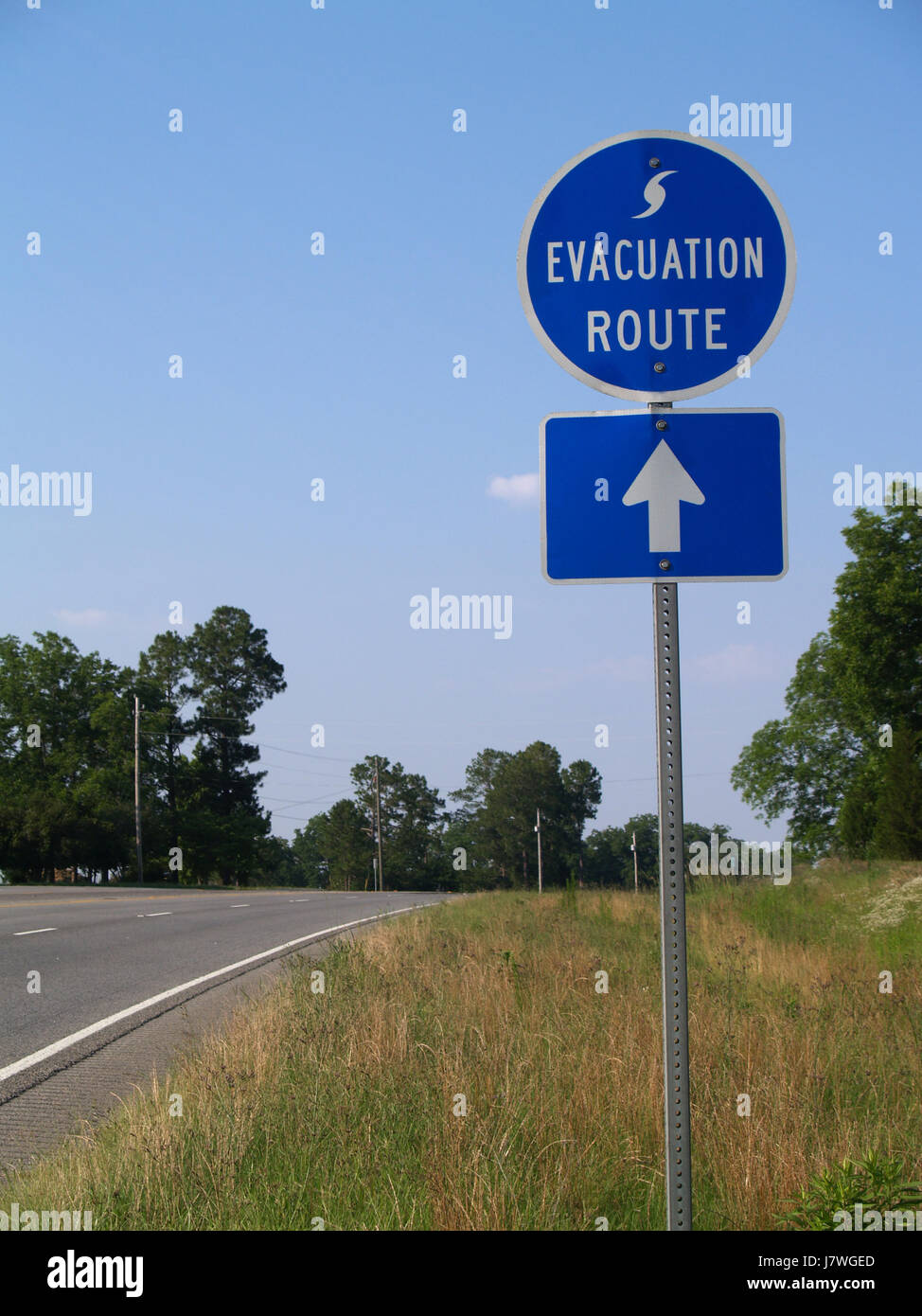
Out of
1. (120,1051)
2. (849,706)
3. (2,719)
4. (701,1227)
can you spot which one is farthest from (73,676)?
(701,1227)

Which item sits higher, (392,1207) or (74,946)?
(392,1207)

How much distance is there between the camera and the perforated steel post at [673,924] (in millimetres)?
2383

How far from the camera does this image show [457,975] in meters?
8.41

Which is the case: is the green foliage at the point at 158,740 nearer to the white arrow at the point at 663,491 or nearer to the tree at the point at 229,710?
the tree at the point at 229,710

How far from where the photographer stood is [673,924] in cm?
244

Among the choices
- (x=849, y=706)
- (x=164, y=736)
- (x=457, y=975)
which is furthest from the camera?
(x=164, y=736)

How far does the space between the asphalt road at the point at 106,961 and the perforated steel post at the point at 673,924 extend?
5.12m
